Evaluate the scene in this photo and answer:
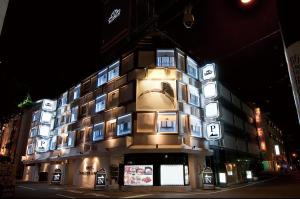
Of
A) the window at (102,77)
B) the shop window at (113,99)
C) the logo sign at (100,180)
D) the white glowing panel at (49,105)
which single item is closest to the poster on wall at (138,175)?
the logo sign at (100,180)

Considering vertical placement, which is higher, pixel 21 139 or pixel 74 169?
pixel 21 139

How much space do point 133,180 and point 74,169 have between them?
12.2m

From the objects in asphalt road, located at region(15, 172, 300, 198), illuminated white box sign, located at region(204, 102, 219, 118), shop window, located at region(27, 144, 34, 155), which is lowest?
asphalt road, located at region(15, 172, 300, 198)

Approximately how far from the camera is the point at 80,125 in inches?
1137

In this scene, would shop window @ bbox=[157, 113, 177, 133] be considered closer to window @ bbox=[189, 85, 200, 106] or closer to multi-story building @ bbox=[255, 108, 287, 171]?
window @ bbox=[189, 85, 200, 106]

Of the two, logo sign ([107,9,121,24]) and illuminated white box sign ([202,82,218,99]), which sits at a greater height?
logo sign ([107,9,121,24])

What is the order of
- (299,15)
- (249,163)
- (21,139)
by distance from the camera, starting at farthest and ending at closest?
(21,139), (249,163), (299,15)

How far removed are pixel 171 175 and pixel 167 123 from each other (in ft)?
14.8

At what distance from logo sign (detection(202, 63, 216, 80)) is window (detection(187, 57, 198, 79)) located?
940mm

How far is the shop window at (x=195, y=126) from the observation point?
2291 cm

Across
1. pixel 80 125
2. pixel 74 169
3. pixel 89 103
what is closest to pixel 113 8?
pixel 89 103

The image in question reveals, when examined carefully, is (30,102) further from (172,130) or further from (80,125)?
(172,130)

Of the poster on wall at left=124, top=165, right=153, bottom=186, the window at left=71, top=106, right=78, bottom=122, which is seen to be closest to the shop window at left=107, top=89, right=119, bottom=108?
the poster on wall at left=124, top=165, right=153, bottom=186

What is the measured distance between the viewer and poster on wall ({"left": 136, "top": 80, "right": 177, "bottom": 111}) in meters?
21.9
